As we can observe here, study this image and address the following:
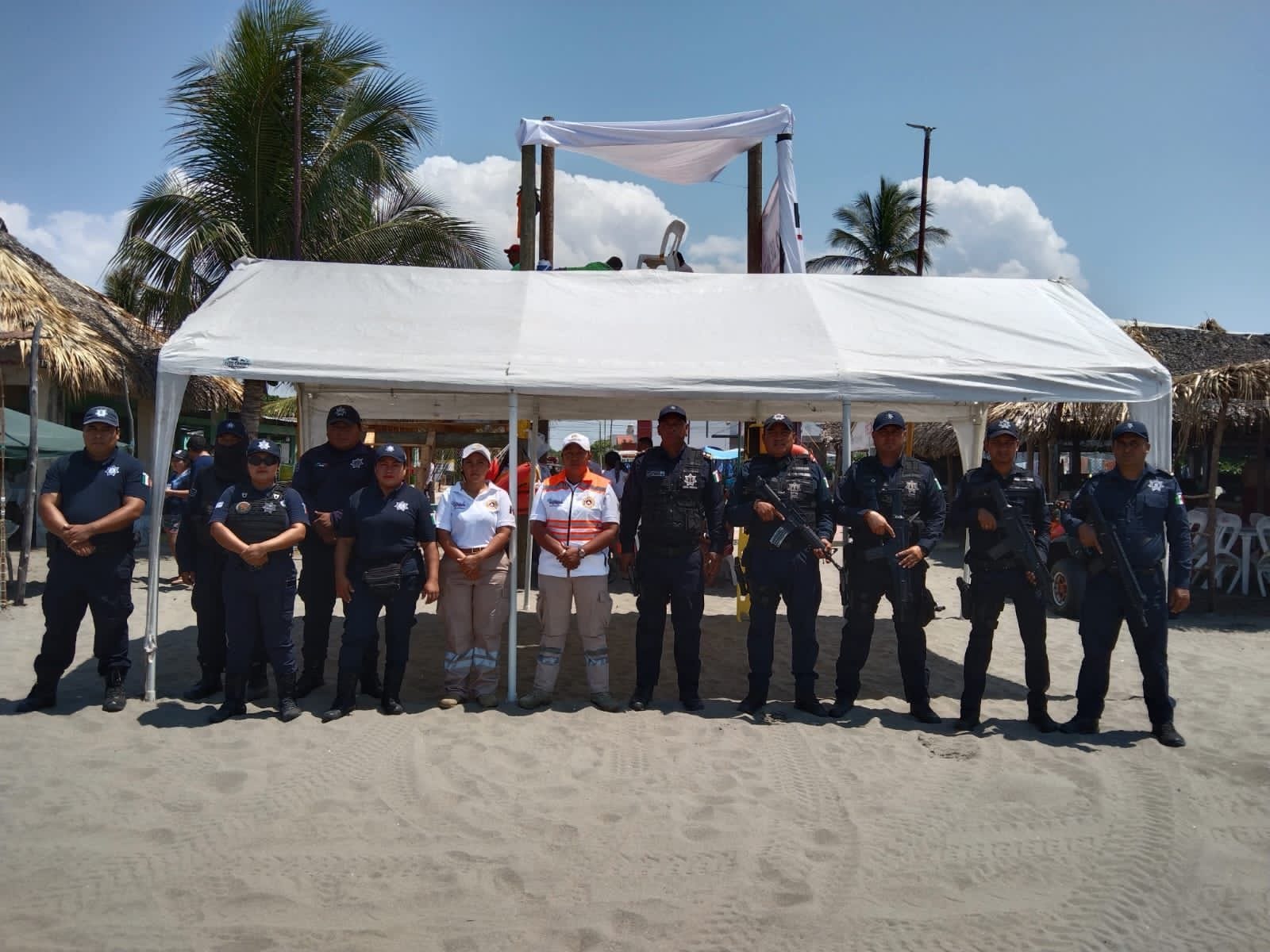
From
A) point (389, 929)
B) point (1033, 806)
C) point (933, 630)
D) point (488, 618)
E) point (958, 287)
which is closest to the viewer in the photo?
point (389, 929)

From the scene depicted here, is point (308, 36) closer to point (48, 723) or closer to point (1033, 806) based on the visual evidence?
point (48, 723)

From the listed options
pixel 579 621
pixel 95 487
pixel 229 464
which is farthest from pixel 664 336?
pixel 95 487

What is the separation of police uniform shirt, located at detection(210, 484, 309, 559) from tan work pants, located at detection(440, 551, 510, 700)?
0.91 meters

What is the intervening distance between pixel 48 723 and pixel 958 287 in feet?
23.1

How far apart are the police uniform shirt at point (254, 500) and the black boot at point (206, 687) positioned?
111 centimetres

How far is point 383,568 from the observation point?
514 centimetres

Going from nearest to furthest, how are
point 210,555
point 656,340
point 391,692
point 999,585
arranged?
point 999,585 < point 391,692 < point 210,555 < point 656,340

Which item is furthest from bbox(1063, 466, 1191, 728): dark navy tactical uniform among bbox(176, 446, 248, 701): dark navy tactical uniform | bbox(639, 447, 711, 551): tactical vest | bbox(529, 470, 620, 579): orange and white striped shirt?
bbox(176, 446, 248, 701): dark navy tactical uniform

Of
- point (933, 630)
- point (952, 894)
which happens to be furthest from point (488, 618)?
point (933, 630)

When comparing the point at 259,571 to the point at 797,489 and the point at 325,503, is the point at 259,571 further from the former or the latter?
the point at 797,489

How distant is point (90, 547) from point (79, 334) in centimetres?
986

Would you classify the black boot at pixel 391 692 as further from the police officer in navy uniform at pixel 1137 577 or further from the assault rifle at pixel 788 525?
the police officer in navy uniform at pixel 1137 577

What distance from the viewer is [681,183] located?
9.46 metres

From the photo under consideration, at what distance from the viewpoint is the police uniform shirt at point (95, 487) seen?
500cm
